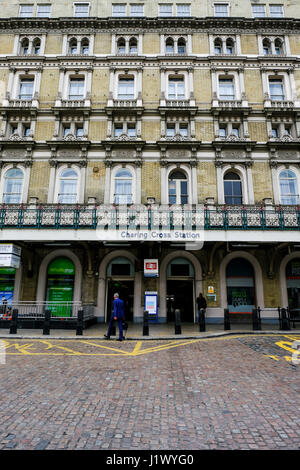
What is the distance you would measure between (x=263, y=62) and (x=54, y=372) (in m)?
22.7

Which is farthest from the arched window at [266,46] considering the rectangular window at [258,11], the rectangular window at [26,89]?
the rectangular window at [26,89]

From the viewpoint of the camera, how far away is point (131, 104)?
59.2 ft

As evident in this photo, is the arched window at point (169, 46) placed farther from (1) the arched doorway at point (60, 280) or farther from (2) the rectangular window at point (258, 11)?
(1) the arched doorway at point (60, 280)

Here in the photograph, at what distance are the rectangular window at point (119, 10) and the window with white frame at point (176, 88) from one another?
23.3 ft

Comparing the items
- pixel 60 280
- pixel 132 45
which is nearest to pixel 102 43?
pixel 132 45

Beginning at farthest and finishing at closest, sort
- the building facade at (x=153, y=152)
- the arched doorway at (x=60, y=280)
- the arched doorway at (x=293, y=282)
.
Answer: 1. the arched doorway at (x=60, y=280)
2. the arched doorway at (x=293, y=282)
3. the building facade at (x=153, y=152)

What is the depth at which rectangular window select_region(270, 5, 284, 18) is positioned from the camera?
67.3 feet

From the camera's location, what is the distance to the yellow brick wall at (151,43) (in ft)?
63.7

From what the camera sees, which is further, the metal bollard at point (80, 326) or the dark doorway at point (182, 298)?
the dark doorway at point (182, 298)

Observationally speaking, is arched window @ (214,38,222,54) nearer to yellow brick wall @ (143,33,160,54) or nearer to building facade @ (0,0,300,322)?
building facade @ (0,0,300,322)

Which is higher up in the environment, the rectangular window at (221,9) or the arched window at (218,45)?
the rectangular window at (221,9)

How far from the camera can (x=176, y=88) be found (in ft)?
61.9
